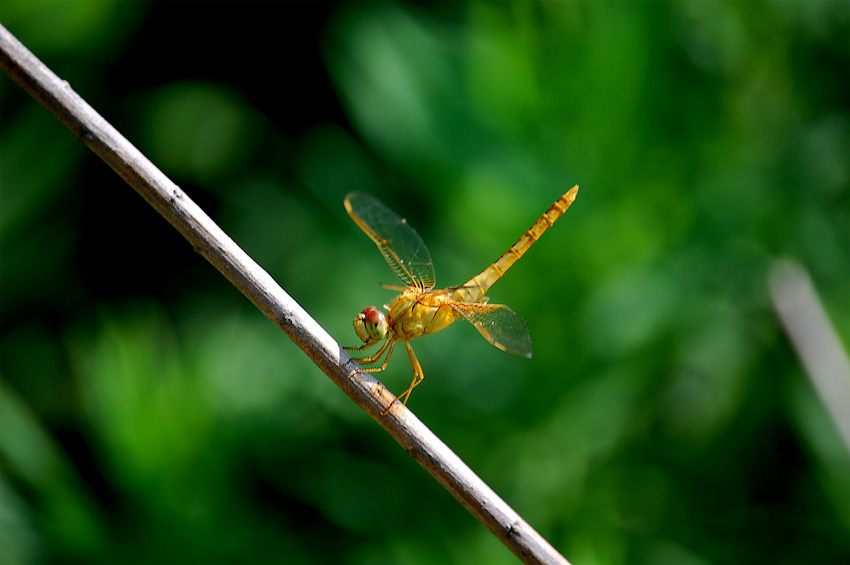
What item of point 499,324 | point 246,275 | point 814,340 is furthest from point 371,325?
point 814,340

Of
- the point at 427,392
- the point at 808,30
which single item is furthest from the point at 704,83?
the point at 427,392

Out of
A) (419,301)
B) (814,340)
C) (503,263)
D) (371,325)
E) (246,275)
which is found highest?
(814,340)

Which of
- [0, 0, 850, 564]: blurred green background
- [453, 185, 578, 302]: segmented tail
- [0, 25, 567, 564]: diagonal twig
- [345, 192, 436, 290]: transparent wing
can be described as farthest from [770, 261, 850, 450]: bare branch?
[0, 25, 567, 564]: diagonal twig

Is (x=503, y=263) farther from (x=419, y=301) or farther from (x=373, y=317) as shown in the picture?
(x=373, y=317)

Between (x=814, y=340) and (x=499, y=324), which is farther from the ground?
(x=814, y=340)

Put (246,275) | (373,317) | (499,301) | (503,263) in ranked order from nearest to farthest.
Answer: (246,275), (373,317), (503,263), (499,301)
